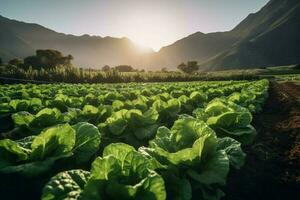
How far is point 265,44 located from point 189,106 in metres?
197

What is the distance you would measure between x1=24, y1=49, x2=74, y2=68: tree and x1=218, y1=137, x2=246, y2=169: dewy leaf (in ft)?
216

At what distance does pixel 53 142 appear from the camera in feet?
11.4

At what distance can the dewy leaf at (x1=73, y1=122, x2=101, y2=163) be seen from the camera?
371 centimetres

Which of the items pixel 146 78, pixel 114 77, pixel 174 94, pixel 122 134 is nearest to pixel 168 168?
pixel 122 134

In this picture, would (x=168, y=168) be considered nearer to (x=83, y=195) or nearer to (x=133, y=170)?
(x=133, y=170)

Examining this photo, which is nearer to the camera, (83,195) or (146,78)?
(83,195)

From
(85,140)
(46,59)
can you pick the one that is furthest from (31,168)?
(46,59)

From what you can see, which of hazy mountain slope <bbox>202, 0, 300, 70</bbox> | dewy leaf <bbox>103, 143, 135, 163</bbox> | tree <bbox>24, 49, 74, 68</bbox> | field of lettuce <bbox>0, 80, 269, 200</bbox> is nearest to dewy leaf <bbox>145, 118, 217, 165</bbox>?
field of lettuce <bbox>0, 80, 269, 200</bbox>

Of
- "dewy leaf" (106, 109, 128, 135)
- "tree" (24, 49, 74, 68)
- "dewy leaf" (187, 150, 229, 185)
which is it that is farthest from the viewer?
"tree" (24, 49, 74, 68)

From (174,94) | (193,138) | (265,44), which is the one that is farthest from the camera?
(265,44)

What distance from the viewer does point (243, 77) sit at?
57.3 metres

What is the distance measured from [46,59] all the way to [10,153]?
73.2 meters

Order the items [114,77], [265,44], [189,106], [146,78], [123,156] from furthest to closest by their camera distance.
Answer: [265,44] < [146,78] < [114,77] < [189,106] < [123,156]

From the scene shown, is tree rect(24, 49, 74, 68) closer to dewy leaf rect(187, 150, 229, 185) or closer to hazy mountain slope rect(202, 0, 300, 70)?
dewy leaf rect(187, 150, 229, 185)
